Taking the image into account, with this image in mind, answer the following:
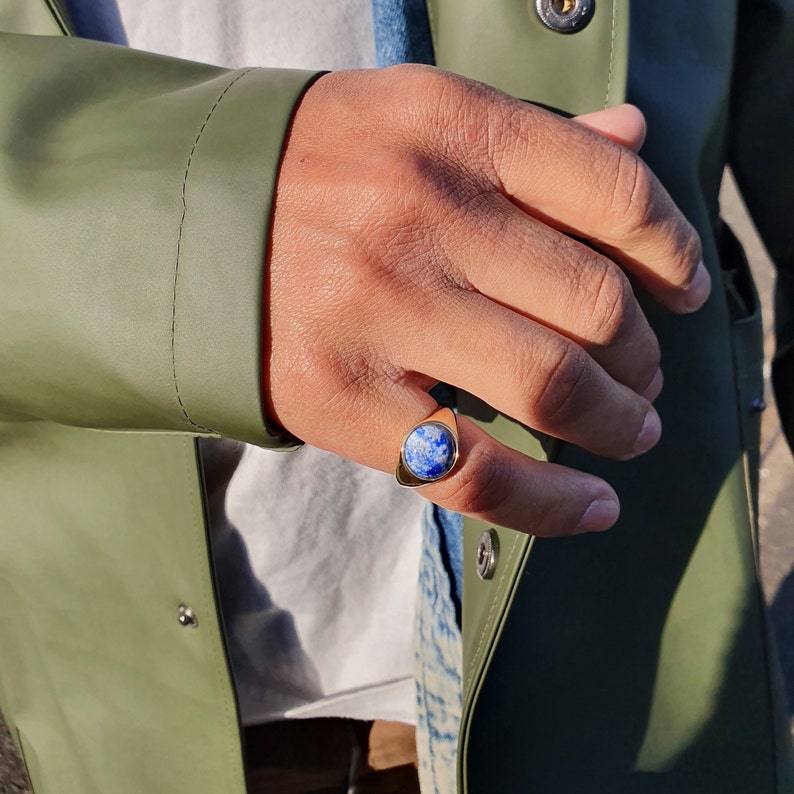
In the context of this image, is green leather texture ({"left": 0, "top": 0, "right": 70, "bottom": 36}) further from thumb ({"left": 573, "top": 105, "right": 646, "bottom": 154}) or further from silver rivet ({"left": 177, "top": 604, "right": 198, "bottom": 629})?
silver rivet ({"left": 177, "top": 604, "right": 198, "bottom": 629})

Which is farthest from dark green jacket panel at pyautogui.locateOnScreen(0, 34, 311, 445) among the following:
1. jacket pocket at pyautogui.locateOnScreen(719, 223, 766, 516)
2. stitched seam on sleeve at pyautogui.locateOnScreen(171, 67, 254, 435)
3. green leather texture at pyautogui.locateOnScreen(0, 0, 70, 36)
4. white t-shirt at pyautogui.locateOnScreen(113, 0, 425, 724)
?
jacket pocket at pyautogui.locateOnScreen(719, 223, 766, 516)

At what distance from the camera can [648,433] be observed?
63 centimetres

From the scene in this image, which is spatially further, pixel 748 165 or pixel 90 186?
pixel 748 165

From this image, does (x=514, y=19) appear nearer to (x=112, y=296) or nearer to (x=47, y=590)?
(x=112, y=296)

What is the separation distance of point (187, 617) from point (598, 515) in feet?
1.66

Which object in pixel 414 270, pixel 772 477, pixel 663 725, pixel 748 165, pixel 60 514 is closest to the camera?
pixel 414 270

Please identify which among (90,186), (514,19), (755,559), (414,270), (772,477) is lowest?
(772,477)

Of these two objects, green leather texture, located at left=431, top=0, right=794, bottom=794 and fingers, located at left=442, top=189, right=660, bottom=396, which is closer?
fingers, located at left=442, top=189, right=660, bottom=396

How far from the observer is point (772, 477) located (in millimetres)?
2369

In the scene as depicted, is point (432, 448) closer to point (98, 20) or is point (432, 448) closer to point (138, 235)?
point (138, 235)

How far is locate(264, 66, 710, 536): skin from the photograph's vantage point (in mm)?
522

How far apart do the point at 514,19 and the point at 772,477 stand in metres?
2.11

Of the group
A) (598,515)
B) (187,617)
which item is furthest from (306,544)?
(598,515)

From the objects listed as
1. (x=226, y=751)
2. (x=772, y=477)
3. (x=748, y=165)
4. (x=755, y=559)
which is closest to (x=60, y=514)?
(x=226, y=751)
